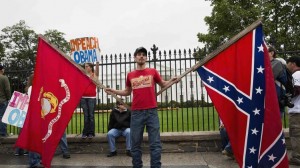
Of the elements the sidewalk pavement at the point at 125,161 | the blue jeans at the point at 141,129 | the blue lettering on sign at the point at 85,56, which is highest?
the blue lettering on sign at the point at 85,56

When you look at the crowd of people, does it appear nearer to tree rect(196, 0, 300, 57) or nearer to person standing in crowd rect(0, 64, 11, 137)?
person standing in crowd rect(0, 64, 11, 137)

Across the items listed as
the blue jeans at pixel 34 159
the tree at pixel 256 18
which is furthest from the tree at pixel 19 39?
the blue jeans at pixel 34 159

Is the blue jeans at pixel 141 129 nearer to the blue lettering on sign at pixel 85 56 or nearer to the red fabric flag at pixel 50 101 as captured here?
the red fabric flag at pixel 50 101

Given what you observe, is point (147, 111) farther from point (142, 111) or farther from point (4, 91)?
point (4, 91)

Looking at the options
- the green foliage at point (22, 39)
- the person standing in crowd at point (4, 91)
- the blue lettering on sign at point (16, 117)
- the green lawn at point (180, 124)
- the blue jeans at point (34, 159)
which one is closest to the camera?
the blue jeans at point (34, 159)

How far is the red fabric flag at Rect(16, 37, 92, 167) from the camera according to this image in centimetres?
502

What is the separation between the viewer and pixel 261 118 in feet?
14.6

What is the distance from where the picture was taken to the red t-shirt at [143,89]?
477 cm

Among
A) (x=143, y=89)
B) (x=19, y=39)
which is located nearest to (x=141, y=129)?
(x=143, y=89)

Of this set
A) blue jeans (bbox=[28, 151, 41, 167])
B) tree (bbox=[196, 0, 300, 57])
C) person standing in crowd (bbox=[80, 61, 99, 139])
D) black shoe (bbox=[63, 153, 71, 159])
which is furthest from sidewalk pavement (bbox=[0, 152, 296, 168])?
tree (bbox=[196, 0, 300, 57])

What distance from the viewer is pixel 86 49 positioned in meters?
7.96

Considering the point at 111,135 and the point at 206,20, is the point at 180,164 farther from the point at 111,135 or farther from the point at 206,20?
the point at 206,20

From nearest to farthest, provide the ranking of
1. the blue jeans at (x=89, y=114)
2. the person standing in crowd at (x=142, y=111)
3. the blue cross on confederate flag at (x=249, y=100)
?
the blue cross on confederate flag at (x=249, y=100)
the person standing in crowd at (x=142, y=111)
the blue jeans at (x=89, y=114)

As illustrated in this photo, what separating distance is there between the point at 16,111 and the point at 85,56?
1969 mm
